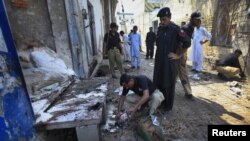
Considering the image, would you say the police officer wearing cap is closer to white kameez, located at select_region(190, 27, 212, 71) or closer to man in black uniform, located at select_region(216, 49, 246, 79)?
man in black uniform, located at select_region(216, 49, 246, 79)

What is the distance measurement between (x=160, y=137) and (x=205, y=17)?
21.2ft

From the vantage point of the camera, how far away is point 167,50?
348cm

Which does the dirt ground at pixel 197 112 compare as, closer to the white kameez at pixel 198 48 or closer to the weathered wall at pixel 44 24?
the white kameez at pixel 198 48

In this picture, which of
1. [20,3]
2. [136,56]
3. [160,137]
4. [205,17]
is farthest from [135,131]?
[205,17]

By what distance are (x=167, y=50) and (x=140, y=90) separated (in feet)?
2.62

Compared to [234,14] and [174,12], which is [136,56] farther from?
[174,12]

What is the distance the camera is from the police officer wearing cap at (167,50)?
3391 millimetres

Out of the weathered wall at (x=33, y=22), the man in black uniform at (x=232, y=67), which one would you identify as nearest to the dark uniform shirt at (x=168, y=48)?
the weathered wall at (x=33, y=22)

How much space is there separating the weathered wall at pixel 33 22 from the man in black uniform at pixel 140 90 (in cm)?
179

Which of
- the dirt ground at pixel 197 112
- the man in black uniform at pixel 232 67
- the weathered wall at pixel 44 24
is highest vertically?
the weathered wall at pixel 44 24

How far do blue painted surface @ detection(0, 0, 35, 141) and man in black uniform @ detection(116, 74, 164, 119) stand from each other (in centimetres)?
131

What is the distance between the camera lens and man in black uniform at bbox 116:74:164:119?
3036 millimetres

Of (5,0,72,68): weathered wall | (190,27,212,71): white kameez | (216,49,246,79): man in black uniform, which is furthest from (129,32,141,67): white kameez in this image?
(5,0,72,68): weathered wall

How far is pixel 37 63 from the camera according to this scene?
3.47m
